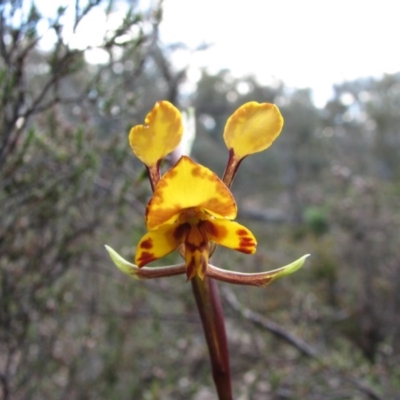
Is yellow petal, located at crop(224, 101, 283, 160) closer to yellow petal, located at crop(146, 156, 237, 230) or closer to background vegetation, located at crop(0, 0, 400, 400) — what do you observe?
yellow petal, located at crop(146, 156, 237, 230)

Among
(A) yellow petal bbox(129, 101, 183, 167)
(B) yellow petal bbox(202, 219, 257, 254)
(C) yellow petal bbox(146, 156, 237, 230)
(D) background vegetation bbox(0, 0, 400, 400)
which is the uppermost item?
(A) yellow petal bbox(129, 101, 183, 167)

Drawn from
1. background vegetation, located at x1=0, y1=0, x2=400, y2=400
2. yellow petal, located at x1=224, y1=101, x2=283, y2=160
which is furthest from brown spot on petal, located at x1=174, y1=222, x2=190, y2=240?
background vegetation, located at x1=0, y1=0, x2=400, y2=400

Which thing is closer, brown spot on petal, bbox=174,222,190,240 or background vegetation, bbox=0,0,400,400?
brown spot on petal, bbox=174,222,190,240

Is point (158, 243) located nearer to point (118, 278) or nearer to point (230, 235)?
point (230, 235)

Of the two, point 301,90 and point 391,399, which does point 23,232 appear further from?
point 301,90

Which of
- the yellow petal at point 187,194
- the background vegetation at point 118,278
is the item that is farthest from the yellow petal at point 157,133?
the background vegetation at point 118,278

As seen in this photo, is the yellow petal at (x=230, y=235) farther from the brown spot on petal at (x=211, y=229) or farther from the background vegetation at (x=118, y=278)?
the background vegetation at (x=118, y=278)
